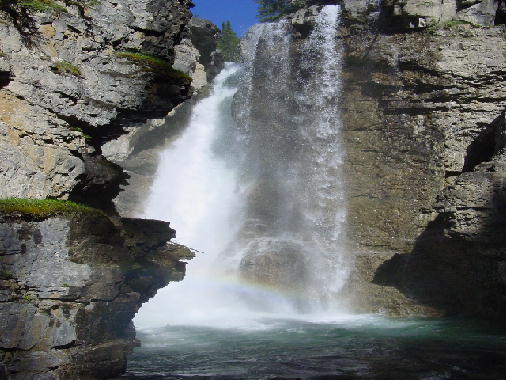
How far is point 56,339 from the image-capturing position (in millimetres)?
6359

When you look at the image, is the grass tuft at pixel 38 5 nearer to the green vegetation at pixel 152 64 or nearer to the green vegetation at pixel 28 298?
the green vegetation at pixel 152 64

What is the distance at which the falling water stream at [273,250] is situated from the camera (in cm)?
971

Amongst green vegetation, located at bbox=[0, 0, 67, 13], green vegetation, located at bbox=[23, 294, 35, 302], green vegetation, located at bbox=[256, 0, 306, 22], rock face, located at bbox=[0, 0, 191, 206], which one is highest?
green vegetation, located at bbox=[256, 0, 306, 22]

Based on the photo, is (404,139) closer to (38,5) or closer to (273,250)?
(273,250)

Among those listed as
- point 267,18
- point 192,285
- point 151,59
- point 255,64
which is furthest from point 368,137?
point 267,18

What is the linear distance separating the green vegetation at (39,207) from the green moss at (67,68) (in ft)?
6.11

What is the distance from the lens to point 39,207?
21.7 ft

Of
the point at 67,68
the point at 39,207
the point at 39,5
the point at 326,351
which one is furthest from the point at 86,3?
the point at 326,351

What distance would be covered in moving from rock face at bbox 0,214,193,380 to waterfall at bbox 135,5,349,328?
312 inches

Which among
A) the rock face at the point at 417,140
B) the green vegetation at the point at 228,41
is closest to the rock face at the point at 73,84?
the rock face at the point at 417,140

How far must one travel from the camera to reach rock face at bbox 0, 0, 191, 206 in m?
Result: 7.10

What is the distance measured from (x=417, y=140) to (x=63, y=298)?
15492 millimetres

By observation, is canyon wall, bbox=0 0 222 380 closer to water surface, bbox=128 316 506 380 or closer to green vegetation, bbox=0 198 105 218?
green vegetation, bbox=0 198 105 218

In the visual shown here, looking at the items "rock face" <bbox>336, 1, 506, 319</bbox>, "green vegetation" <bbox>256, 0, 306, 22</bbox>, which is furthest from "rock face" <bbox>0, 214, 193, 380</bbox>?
"green vegetation" <bbox>256, 0, 306, 22</bbox>
